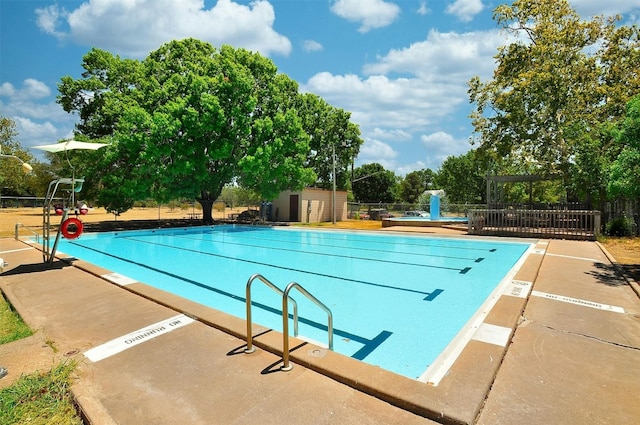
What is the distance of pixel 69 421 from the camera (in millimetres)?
2381

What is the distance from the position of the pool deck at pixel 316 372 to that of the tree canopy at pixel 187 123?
13.7 m

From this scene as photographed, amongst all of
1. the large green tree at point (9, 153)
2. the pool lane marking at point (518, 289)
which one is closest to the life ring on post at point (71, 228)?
the pool lane marking at point (518, 289)

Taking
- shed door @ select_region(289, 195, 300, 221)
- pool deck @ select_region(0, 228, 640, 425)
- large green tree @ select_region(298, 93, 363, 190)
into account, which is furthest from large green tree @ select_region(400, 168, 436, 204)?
pool deck @ select_region(0, 228, 640, 425)

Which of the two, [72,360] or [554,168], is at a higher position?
[554,168]

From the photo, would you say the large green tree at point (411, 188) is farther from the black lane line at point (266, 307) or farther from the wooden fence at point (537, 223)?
the black lane line at point (266, 307)

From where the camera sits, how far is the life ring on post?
305 inches

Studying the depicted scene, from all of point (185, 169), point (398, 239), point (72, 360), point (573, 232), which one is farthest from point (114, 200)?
point (573, 232)

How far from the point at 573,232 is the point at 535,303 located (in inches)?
410

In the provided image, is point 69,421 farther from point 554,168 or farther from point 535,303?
point 554,168

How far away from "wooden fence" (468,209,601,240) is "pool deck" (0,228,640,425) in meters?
9.45

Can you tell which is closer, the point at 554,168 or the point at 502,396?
the point at 502,396

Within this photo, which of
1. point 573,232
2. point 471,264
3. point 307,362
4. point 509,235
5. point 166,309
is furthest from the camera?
point 509,235

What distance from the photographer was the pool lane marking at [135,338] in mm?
3455

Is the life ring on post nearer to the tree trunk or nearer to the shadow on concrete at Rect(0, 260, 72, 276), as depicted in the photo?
the shadow on concrete at Rect(0, 260, 72, 276)
